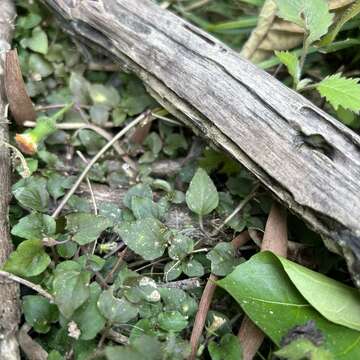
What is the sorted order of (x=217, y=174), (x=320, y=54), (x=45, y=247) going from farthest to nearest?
(x=320, y=54) → (x=217, y=174) → (x=45, y=247)

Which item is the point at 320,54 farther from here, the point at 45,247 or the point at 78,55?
the point at 45,247

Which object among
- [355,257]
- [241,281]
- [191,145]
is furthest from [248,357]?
[191,145]

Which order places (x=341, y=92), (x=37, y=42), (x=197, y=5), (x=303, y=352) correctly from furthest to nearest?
(x=197, y=5) < (x=37, y=42) < (x=341, y=92) < (x=303, y=352)

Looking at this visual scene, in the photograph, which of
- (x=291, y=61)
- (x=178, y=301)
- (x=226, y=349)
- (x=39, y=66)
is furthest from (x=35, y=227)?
(x=291, y=61)

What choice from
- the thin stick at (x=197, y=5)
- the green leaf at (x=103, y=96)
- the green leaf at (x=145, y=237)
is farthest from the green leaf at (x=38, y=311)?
the thin stick at (x=197, y=5)

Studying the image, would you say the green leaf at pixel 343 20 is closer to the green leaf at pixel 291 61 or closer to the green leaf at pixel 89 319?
the green leaf at pixel 291 61

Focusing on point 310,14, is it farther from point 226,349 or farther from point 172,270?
point 226,349
